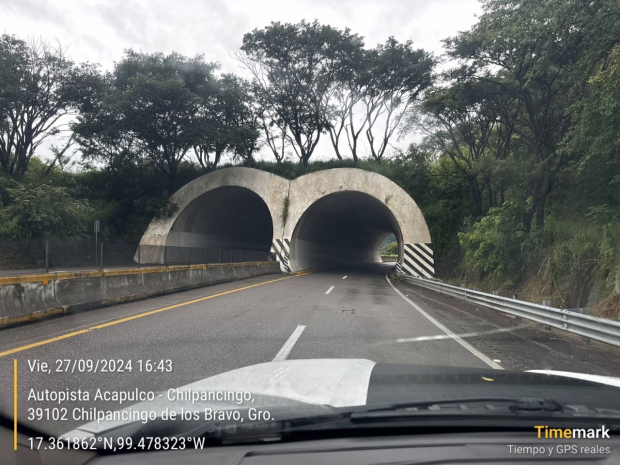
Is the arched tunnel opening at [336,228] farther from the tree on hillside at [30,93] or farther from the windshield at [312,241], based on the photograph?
the tree on hillside at [30,93]

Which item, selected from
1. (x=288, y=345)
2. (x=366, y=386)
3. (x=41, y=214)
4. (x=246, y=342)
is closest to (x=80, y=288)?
(x=246, y=342)

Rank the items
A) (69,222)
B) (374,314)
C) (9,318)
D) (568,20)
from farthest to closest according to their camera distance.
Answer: (69,222) < (568,20) < (374,314) < (9,318)

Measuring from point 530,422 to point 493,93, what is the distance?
22573mm

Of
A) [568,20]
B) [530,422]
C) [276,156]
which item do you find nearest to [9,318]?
[530,422]

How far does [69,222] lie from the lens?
2830 cm

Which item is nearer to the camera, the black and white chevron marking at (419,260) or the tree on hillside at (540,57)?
the tree on hillside at (540,57)

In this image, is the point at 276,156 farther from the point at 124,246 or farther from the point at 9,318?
the point at 9,318

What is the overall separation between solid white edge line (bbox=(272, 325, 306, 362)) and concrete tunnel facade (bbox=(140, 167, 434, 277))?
20199 millimetres

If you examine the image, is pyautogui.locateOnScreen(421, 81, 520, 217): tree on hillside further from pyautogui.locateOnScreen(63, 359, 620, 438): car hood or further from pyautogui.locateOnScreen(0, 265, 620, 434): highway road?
pyautogui.locateOnScreen(63, 359, 620, 438): car hood

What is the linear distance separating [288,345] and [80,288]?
6.04 m

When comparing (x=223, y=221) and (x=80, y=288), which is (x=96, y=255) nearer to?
(x=80, y=288)

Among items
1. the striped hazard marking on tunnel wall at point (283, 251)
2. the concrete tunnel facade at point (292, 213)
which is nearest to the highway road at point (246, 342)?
the concrete tunnel facade at point (292, 213)

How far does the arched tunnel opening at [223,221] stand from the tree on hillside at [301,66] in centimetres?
834

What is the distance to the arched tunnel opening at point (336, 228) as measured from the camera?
32094 mm
